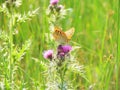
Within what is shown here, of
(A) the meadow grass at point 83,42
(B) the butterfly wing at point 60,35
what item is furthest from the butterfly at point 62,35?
(A) the meadow grass at point 83,42

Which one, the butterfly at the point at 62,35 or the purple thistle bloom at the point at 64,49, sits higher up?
the butterfly at the point at 62,35

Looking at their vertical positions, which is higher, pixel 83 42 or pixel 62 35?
pixel 62 35

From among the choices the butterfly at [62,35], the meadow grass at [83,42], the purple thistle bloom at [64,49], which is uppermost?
the butterfly at [62,35]

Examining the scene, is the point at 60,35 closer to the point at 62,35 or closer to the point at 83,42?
the point at 62,35

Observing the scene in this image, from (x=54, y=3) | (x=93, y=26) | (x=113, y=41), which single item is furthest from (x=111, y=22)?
(x=54, y=3)

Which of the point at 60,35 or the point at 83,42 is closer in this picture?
the point at 60,35

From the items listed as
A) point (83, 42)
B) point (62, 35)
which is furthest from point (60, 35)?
point (83, 42)

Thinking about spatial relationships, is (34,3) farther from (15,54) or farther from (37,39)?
(15,54)

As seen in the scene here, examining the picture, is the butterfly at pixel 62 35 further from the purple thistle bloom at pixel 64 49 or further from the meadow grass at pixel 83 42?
the meadow grass at pixel 83 42
